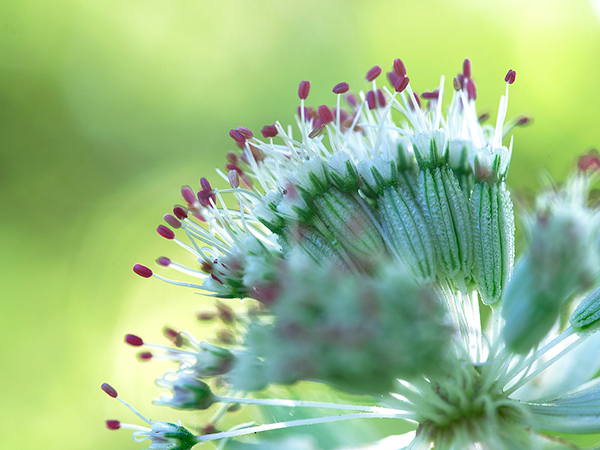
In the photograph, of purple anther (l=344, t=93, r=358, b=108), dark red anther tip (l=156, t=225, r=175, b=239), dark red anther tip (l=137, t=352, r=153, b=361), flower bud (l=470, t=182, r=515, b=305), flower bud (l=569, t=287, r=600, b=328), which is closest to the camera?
flower bud (l=569, t=287, r=600, b=328)

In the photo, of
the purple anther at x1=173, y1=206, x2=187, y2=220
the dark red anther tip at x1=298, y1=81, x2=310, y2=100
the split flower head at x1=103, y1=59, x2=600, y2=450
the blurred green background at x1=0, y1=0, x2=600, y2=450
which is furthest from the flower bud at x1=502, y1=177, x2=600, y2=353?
the blurred green background at x1=0, y1=0, x2=600, y2=450

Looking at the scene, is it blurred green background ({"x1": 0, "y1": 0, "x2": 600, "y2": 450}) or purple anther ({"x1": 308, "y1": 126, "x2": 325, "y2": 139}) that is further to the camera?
blurred green background ({"x1": 0, "y1": 0, "x2": 600, "y2": 450})

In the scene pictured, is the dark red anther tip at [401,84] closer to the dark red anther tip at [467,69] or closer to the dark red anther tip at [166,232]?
the dark red anther tip at [467,69]

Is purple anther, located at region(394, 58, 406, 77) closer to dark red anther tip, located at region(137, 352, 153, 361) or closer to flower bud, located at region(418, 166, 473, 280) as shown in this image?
flower bud, located at region(418, 166, 473, 280)

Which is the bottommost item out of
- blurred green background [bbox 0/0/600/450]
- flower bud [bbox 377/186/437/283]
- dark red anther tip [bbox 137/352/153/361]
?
dark red anther tip [bbox 137/352/153/361]

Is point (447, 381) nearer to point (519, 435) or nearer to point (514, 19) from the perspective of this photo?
point (519, 435)

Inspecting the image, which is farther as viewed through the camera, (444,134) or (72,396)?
(72,396)

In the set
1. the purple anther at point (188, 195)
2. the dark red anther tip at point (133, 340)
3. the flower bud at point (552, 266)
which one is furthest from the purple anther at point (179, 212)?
the flower bud at point (552, 266)

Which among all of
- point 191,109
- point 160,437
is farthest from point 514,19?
point 160,437

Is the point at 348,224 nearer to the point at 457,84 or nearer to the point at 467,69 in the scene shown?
the point at 457,84
